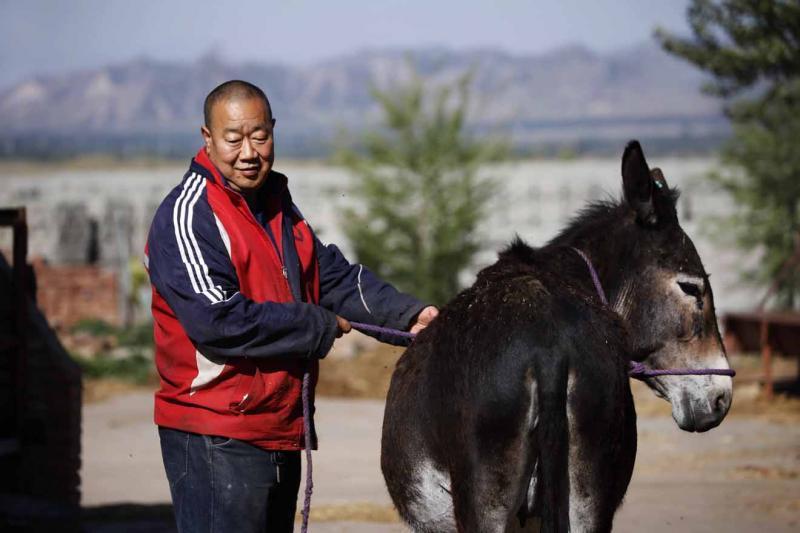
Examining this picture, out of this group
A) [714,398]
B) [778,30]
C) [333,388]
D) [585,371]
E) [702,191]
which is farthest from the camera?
[702,191]

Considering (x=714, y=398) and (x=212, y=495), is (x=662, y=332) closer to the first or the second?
(x=714, y=398)

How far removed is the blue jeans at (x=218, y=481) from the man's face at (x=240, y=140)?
86 centimetres

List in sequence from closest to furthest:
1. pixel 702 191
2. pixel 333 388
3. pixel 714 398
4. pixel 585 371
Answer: pixel 585 371 → pixel 714 398 → pixel 333 388 → pixel 702 191

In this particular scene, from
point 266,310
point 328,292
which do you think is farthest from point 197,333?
point 328,292

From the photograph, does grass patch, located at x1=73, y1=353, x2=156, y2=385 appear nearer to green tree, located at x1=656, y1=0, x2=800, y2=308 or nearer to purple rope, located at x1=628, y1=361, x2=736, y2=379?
green tree, located at x1=656, y1=0, x2=800, y2=308

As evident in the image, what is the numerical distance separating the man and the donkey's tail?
741mm

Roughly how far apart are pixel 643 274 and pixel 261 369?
155cm

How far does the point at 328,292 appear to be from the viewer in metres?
4.52

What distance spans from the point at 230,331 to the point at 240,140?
0.67 meters

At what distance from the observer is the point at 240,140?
399cm

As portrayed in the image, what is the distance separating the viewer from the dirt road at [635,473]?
807 centimetres

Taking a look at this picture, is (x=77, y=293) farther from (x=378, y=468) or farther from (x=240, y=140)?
(x=240, y=140)

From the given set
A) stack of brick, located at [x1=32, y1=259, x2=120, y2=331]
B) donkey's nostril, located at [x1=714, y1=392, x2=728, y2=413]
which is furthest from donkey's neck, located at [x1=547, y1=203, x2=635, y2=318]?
stack of brick, located at [x1=32, y1=259, x2=120, y2=331]

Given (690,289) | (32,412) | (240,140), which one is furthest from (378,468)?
(240,140)
